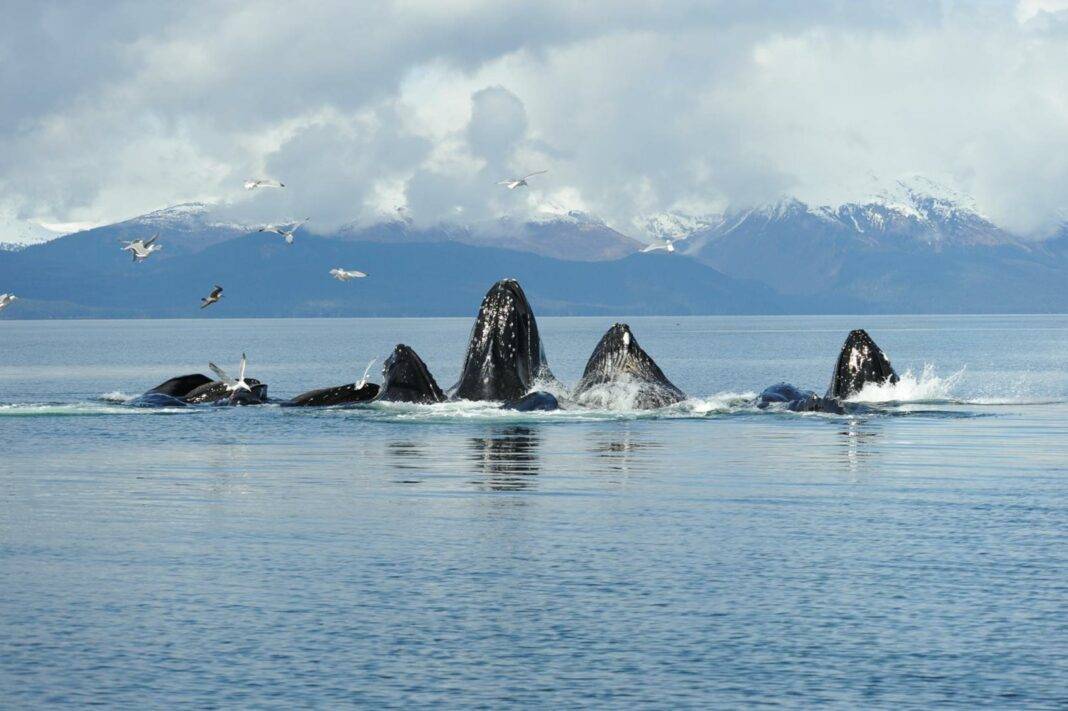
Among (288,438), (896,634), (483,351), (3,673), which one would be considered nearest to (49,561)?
(3,673)

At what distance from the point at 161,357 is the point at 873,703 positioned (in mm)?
125292

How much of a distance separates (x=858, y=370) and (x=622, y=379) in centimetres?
717

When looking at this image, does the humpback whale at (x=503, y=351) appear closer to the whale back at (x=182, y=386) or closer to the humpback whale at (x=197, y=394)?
the humpback whale at (x=197, y=394)

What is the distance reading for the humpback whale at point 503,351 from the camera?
4544cm

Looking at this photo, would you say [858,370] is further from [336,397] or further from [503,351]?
[336,397]

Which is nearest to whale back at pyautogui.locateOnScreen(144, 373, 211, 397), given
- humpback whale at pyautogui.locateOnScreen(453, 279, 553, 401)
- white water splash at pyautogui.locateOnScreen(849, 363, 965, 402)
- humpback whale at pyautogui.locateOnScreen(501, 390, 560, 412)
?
humpback whale at pyautogui.locateOnScreen(453, 279, 553, 401)

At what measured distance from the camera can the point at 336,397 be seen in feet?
167

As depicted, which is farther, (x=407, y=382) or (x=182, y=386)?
(x=182, y=386)

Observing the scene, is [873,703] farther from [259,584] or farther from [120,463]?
[120,463]

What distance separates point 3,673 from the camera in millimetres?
15086

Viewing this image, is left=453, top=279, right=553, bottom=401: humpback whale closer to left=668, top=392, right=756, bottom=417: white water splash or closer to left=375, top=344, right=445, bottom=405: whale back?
left=375, top=344, right=445, bottom=405: whale back

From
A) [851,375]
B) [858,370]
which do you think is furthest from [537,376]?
[858,370]

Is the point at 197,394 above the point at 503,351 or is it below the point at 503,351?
below

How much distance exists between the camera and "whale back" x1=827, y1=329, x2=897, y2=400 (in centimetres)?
4809
